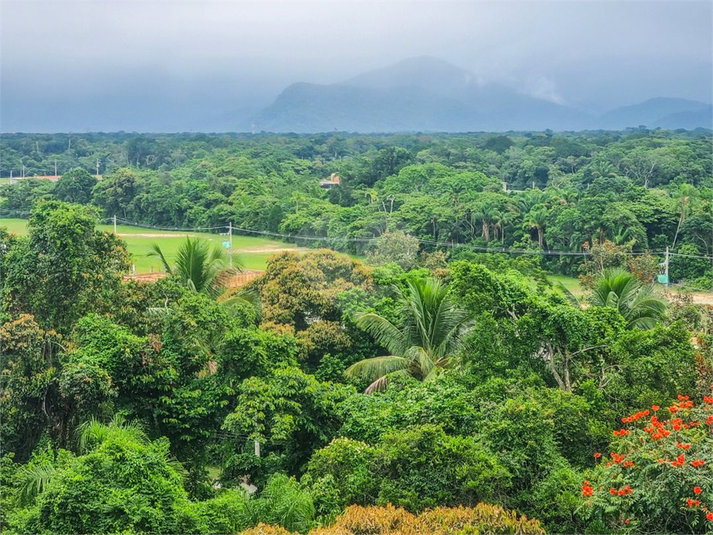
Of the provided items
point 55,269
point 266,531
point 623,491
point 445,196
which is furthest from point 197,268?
point 445,196

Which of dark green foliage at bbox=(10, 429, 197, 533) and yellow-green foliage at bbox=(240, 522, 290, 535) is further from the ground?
dark green foliage at bbox=(10, 429, 197, 533)

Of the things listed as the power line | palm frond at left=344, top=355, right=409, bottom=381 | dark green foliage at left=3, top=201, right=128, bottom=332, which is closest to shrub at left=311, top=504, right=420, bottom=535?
palm frond at left=344, top=355, right=409, bottom=381

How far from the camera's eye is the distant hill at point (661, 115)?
170 meters

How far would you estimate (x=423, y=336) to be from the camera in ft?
44.4

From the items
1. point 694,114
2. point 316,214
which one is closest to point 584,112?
point 694,114

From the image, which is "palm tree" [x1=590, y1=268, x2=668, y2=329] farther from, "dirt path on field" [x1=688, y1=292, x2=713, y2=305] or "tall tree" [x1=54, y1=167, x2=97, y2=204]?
Result: "tall tree" [x1=54, y1=167, x2=97, y2=204]

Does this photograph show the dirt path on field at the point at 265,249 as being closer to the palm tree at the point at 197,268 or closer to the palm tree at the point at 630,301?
the palm tree at the point at 197,268

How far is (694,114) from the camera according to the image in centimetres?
17500

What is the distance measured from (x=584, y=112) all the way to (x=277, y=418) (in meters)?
158

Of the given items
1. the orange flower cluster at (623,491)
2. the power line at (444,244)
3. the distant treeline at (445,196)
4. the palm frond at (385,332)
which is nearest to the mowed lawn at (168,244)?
the power line at (444,244)

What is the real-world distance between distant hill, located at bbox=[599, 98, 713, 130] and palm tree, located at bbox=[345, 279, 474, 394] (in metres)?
164

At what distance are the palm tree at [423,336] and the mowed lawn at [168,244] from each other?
1508 centimetres

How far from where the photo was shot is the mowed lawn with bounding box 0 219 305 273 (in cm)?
2992

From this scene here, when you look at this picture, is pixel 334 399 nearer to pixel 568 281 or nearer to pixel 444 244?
pixel 568 281
